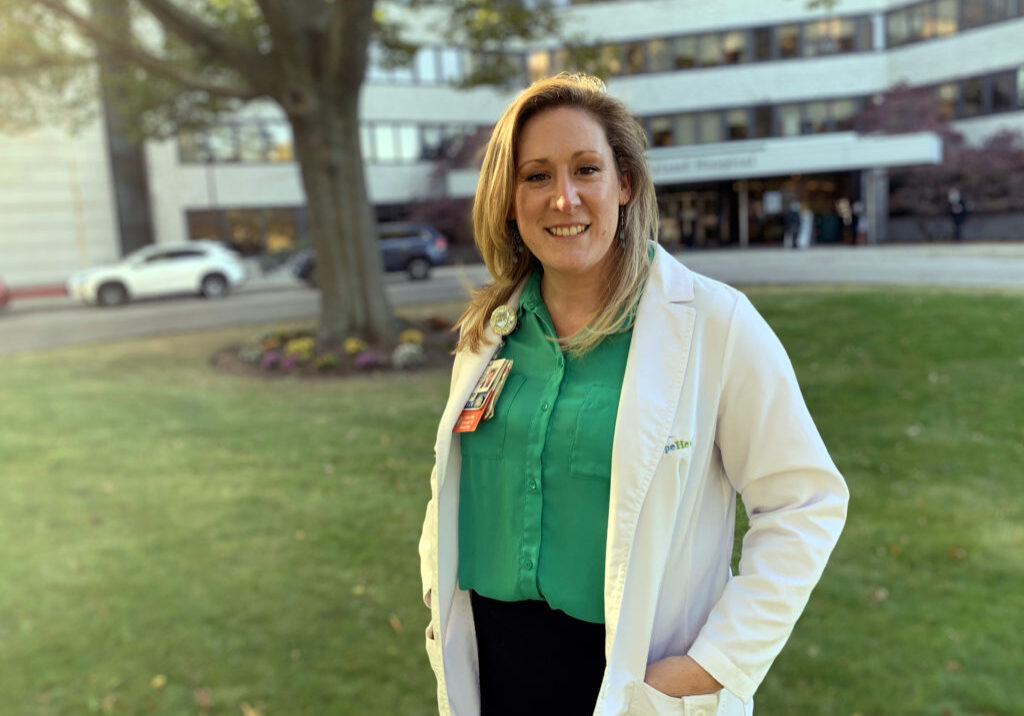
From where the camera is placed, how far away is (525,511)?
1.72 metres

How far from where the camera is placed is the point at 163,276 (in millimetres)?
23406

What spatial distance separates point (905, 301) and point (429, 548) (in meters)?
10.3

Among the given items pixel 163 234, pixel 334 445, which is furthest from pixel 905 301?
pixel 163 234

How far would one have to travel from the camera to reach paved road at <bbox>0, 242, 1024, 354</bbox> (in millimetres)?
14117

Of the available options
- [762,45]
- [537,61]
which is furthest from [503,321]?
[762,45]

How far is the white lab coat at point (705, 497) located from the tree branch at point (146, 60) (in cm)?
1119

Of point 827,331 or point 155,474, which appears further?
point 827,331

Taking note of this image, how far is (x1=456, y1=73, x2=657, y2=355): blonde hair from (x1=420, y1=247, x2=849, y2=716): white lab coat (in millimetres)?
86

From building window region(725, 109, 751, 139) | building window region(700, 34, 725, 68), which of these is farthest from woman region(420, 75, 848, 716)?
building window region(725, 109, 751, 139)

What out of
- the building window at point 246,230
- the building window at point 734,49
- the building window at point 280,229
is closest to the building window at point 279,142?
the building window at point 280,229

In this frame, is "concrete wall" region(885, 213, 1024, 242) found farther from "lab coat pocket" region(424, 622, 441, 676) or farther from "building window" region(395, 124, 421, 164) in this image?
"lab coat pocket" region(424, 622, 441, 676)

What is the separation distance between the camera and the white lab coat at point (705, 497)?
1.51 m

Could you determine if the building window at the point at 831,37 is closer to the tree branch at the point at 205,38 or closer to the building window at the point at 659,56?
the building window at the point at 659,56

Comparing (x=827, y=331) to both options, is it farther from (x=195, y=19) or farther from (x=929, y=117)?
Answer: (x=929, y=117)
